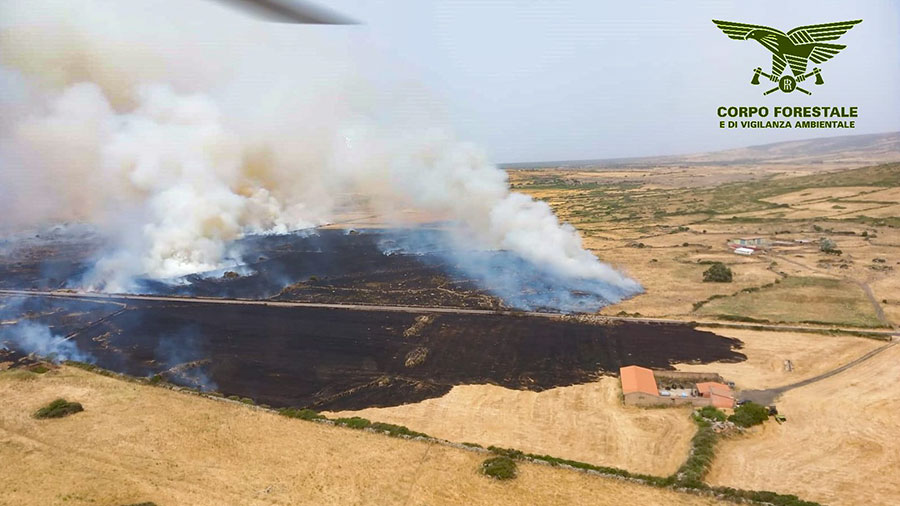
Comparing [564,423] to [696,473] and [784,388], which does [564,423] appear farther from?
[784,388]

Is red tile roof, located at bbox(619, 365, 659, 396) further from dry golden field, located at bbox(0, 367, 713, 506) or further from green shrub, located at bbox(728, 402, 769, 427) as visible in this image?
dry golden field, located at bbox(0, 367, 713, 506)

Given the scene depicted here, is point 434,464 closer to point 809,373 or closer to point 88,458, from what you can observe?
point 88,458

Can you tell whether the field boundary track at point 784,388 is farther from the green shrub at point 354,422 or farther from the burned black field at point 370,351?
the green shrub at point 354,422

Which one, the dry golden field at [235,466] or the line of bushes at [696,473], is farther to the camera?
the dry golden field at [235,466]

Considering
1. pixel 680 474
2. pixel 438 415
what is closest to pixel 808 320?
pixel 680 474

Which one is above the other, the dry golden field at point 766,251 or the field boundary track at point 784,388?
the dry golden field at point 766,251

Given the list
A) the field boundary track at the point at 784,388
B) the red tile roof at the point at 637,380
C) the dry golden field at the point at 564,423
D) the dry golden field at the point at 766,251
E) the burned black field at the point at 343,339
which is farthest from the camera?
the dry golden field at the point at 766,251

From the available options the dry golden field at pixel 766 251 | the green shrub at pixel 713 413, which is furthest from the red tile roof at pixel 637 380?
the dry golden field at pixel 766 251
